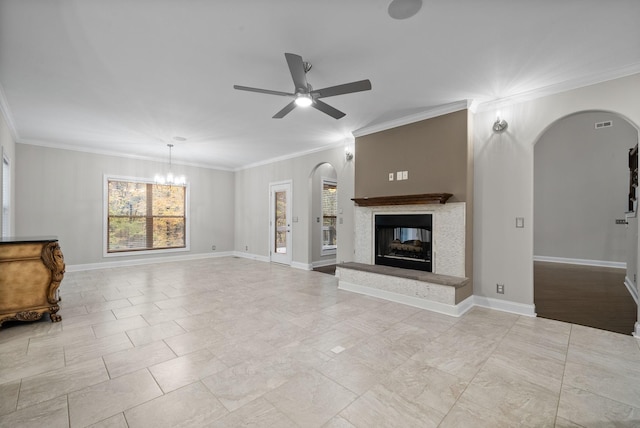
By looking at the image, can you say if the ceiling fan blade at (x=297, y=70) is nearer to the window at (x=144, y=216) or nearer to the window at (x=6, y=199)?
the window at (x=6, y=199)

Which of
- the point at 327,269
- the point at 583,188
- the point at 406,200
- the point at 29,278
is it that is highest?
the point at 583,188

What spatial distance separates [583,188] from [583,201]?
323 millimetres

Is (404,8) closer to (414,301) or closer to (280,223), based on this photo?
(414,301)

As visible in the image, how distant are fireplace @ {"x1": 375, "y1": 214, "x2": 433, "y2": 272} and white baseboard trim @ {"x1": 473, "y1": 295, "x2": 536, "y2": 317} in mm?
756

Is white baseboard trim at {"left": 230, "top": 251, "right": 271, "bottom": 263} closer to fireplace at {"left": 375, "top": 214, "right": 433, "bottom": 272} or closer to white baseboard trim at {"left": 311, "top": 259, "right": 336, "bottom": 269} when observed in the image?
white baseboard trim at {"left": 311, "top": 259, "right": 336, "bottom": 269}

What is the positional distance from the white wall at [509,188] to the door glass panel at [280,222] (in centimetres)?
454

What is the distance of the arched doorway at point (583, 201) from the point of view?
641 centimetres

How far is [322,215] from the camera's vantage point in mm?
7168

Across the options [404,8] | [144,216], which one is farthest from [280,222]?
[404,8]

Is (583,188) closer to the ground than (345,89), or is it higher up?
closer to the ground

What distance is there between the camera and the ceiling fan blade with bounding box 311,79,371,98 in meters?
2.58

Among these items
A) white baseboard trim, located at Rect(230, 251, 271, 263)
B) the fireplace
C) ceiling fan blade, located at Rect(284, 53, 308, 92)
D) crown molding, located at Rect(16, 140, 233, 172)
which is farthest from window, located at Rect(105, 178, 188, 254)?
ceiling fan blade, located at Rect(284, 53, 308, 92)

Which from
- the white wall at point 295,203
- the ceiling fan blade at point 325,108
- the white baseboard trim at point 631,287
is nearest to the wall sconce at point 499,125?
the ceiling fan blade at point 325,108

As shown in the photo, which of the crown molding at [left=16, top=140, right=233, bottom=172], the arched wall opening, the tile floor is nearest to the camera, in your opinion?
the tile floor
